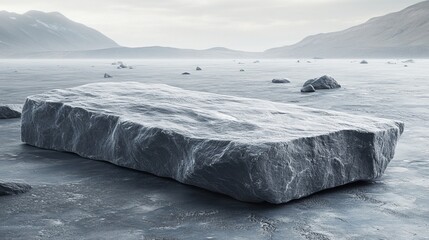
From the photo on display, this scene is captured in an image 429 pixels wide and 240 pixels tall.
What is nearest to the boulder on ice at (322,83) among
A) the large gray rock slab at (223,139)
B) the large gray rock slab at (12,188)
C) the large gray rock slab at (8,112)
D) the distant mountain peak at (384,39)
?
the large gray rock slab at (8,112)

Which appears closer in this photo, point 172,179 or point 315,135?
point 315,135

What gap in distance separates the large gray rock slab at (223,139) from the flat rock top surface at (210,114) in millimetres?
10

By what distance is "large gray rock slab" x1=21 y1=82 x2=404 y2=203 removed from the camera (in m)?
4.03

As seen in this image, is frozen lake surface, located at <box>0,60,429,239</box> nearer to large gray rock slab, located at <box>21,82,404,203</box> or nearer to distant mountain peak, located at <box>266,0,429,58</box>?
large gray rock slab, located at <box>21,82,404,203</box>

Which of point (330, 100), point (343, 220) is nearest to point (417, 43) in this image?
point (330, 100)

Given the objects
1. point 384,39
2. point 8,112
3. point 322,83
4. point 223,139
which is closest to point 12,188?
point 223,139

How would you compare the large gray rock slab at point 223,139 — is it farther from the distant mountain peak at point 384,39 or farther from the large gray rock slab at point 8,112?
the distant mountain peak at point 384,39

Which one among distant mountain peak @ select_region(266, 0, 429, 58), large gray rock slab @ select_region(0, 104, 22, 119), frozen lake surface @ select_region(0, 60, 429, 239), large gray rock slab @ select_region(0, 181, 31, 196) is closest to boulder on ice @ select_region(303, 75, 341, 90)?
large gray rock slab @ select_region(0, 104, 22, 119)

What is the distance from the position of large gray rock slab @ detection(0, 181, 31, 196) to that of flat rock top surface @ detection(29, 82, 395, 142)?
3.99 ft

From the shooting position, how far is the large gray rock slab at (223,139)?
4.03 metres

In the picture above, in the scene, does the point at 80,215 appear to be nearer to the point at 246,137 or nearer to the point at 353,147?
the point at 246,137

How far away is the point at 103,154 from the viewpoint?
5.49 metres

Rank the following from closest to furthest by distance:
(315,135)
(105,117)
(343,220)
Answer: (343,220), (315,135), (105,117)

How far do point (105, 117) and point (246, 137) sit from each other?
6.14 ft
